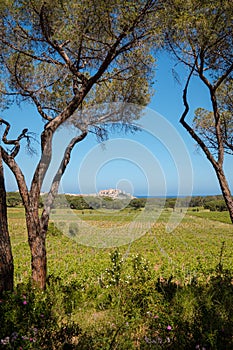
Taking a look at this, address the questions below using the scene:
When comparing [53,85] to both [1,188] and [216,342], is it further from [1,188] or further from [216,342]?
[216,342]

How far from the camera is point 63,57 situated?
6074mm

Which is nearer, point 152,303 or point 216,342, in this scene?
point 216,342

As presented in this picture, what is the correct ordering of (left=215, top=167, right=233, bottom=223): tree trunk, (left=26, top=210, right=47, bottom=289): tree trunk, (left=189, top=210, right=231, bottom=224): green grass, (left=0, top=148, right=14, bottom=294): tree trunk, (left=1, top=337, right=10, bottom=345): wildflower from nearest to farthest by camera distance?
(left=1, top=337, right=10, bottom=345): wildflower → (left=0, top=148, right=14, bottom=294): tree trunk → (left=26, top=210, right=47, bottom=289): tree trunk → (left=215, top=167, right=233, bottom=223): tree trunk → (left=189, top=210, right=231, bottom=224): green grass

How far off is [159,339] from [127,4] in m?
4.84

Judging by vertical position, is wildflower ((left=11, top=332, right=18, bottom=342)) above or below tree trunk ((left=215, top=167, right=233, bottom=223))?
below

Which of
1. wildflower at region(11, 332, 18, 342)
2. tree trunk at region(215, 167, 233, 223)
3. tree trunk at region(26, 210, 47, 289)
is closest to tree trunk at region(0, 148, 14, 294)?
wildflower at region(11, 332, 18, 342)

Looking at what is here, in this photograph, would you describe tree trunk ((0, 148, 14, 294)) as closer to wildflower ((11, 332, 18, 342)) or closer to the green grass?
wildflower ((11, 332, 18, 342))

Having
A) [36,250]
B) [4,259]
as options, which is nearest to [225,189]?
[36,250]

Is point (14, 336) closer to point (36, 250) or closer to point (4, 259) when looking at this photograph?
point (4, 259)

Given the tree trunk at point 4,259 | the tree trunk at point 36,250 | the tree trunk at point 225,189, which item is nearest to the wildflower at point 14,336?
the tree trunk at point 4,259

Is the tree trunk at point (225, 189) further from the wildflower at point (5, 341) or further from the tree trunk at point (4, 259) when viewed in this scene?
the wildflower at point (5, 341)

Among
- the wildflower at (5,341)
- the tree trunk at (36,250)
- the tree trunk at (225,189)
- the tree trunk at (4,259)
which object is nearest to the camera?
the wildflower at (5,341)

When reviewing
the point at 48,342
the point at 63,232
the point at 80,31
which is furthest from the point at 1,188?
the point at 63,232

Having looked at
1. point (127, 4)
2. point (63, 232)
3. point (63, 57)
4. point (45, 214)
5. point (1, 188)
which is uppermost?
point (127, 4)
